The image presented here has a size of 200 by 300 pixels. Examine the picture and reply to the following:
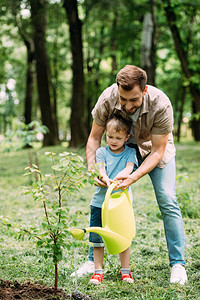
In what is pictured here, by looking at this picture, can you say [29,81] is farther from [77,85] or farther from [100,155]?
[100,155]

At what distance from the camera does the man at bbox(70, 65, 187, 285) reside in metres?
2.73

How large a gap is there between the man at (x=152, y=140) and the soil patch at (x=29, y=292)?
0.83 m

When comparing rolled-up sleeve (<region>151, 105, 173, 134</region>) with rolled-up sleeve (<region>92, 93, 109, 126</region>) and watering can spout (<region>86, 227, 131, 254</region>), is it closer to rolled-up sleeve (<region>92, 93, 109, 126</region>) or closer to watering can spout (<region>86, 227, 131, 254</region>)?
rolled-up sleeve (<region>92, 93, 109, 126</region>)

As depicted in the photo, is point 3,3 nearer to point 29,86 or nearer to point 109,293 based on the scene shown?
point 29,86

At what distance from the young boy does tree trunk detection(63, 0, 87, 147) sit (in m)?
8.37

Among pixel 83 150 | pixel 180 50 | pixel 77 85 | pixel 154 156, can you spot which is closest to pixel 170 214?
pixel 154 156

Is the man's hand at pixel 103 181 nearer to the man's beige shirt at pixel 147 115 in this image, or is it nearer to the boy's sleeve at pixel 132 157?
the boy's sleeve at pixel 132 157

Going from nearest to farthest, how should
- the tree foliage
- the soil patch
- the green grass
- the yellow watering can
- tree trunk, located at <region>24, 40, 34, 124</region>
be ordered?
the soil patch, the yellow watering can, the green grass, the tree foliage, tree trunk, located at <region>24, 40, 34, 124</region>

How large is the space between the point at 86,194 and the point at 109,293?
3.84 meters

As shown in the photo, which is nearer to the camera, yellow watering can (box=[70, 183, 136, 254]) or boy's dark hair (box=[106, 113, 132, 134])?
yellow watering can (box=[70, 183, 136, 254])

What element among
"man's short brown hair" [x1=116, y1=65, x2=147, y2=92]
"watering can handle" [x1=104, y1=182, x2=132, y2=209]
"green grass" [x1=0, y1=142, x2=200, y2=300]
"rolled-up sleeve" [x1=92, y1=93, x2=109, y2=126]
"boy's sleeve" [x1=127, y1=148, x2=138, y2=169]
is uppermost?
"man's short brown hair" [x1=116, y1=65, x2=147, y2=92]

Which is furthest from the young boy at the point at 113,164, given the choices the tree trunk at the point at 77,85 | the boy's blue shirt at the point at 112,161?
the tree trunk at the point at 77,85

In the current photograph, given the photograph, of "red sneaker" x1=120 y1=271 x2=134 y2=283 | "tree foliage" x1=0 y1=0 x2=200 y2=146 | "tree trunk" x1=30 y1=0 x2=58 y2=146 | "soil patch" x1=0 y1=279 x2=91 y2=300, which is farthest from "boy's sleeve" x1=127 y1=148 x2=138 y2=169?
"tree trunk" x1=30 y1=0 x2=58 y2=146

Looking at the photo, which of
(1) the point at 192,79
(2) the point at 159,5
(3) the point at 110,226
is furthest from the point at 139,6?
(3) the point at 110,226
